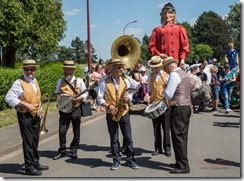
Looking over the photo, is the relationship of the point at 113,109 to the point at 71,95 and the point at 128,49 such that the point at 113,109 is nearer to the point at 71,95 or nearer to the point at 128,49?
the point at 71,95

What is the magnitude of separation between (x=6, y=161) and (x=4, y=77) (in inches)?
289

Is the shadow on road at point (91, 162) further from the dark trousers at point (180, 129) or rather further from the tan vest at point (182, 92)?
the tan vest at point (182, 92)

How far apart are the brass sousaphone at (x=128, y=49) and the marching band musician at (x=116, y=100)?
1420 millimetres

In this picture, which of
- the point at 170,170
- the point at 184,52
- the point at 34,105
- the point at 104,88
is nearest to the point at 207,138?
the point at 184,52

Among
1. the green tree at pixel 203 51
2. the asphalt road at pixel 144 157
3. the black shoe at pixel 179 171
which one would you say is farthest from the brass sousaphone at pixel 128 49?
the green tree at pixel 203 51

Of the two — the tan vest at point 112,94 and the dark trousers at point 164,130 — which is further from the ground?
the tan vest at point 112,94

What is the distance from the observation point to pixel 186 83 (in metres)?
6.09

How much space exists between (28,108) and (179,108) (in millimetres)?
2388

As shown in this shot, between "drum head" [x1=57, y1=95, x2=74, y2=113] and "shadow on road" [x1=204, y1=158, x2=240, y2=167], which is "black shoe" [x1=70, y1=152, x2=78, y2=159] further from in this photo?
"shadow on road" [x1=204, y1=158, x2=240, y2=167]

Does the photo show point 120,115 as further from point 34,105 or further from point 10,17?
point 10,17

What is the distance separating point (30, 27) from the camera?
33250mm

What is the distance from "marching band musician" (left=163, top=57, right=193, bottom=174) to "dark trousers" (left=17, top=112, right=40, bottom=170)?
220 cm

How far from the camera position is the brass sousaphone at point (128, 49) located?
8016 mm

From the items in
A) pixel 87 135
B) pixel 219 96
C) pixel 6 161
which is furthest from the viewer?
pixel 219 96
